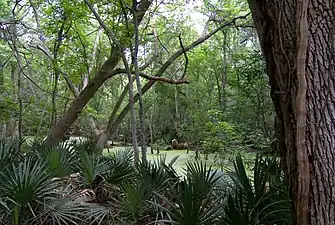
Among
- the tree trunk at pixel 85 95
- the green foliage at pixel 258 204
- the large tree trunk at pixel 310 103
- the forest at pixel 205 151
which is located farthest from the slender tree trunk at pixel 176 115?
the large tree trunk at pixel 310 103

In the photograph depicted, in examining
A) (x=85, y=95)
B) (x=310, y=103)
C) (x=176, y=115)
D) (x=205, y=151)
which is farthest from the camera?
(x=176, y=115)

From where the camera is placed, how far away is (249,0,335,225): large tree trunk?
135 centimetres

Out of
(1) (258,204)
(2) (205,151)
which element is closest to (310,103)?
(1) (258,204)

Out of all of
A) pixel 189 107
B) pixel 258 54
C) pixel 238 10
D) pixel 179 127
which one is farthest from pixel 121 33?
pixel 179 127

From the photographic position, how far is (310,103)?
1.38 m

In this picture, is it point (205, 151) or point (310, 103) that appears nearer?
point (310, 103)

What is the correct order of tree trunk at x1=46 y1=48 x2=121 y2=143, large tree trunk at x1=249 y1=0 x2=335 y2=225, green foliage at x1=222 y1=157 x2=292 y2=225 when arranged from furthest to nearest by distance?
tree trunk at x1=46 y1=48 x2=121 y2=143 < green foliage at x1=222 y1=157 x2=292 y2=225 < large tree trunk at x1=249 y1=0 x2=335 y2=225

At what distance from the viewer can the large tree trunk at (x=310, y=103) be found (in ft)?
4.43

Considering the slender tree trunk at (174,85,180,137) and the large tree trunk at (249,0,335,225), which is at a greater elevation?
the slender tree trunk at (174,85,180,137)

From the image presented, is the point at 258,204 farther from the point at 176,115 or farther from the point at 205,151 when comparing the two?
the point at 176,115

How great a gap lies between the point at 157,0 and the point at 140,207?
4.49m

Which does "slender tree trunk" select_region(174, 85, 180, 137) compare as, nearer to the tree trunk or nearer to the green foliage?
the tree trunk

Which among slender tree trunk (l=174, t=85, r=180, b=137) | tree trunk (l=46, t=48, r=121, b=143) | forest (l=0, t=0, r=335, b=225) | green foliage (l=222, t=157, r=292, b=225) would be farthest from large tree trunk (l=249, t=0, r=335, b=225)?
slender tree trunk (l=174, t=85, r=180, b=137)

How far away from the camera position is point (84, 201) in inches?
120
